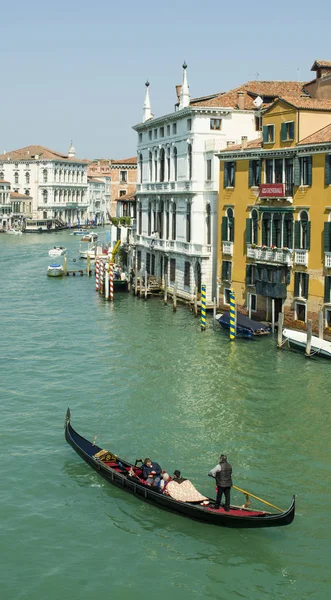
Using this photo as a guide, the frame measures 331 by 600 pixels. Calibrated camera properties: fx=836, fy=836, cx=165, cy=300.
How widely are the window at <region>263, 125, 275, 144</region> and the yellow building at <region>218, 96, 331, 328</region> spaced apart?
0.11 feet

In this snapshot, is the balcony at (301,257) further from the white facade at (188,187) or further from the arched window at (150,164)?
the arched window at (150,164)

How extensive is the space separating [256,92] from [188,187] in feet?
18.3

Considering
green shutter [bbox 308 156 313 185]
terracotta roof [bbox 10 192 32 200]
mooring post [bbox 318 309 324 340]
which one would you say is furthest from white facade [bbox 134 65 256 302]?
terracotta roof [bbox 10 192 32 200]

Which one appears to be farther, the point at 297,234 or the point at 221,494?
the point at 297,234

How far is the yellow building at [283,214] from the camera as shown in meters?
26.0

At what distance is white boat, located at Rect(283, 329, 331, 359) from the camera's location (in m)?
24.3

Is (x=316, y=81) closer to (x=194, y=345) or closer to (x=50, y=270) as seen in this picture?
(x=194, y=345)

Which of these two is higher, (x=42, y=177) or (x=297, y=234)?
(x=42, y=177)

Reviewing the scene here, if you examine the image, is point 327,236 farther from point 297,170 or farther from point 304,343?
point 304,343

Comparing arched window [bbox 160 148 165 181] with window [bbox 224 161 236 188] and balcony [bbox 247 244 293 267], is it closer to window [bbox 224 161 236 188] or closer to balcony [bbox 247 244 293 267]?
window [bbox 224 161 236 188]

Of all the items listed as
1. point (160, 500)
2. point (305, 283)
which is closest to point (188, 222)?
point (305, 283)

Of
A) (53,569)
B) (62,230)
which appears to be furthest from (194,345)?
(62,230)

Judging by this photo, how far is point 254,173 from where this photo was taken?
29703 mm

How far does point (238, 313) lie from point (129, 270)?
56.2 ft
